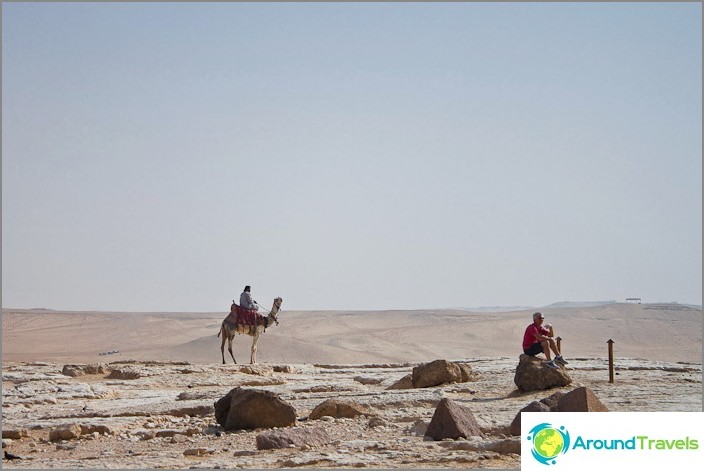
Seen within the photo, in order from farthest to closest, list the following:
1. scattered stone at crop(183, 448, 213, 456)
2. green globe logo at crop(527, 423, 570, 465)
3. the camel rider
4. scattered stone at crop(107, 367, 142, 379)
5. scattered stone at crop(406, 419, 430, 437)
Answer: the camel rider → scattered stone at crop(107, 367, 142, 379) → scattered stone at crop(406, 419, 430, 437) → scattered stone at crop(183, 448, 213, 456) → green globe logo at crop(527, 423, 570, 465)

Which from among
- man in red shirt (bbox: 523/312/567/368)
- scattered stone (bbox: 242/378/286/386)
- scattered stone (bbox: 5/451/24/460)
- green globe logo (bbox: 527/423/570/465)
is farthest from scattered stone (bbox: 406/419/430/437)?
scattered stone (bbox: 242/378/286/386)

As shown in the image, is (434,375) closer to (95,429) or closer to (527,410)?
(527,410)

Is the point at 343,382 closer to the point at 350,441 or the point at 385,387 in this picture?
the point at 385,387

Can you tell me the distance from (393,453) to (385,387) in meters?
9.14

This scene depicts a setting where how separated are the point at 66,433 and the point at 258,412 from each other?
270 cm

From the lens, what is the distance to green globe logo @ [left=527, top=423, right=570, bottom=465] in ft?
31.9

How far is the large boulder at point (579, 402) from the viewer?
37.8ft

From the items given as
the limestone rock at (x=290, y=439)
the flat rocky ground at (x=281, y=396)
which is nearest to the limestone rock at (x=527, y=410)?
the flat rocky ground at (x=281, y=396)

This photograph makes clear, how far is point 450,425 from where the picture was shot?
11.6m

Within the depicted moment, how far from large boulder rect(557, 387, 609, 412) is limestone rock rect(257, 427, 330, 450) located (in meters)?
2.94

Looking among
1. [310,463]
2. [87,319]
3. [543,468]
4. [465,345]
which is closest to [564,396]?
[543,468]

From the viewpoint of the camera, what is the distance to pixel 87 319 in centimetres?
7694

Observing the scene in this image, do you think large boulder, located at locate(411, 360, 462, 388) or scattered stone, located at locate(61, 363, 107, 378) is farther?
scattered stone, located at locate(61, 363, 107, 378)

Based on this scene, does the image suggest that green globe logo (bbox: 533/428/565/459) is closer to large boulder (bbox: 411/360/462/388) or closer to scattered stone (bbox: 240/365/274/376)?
large boulder (bbox: 411/360/462/388)
